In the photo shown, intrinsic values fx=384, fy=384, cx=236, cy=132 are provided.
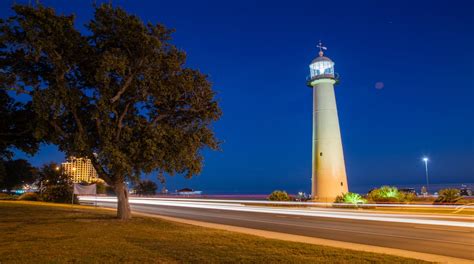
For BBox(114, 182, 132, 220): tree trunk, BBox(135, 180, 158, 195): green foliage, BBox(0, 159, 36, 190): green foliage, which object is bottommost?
BBox(135, 180, 158, 195): green foliage

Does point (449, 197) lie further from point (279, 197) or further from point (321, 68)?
point (321, 68)

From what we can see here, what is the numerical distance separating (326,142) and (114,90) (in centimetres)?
2373

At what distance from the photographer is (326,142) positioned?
122 ft

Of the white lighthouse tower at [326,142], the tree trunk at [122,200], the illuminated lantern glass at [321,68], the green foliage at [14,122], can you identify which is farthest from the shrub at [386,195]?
the green foliage at [14,122]

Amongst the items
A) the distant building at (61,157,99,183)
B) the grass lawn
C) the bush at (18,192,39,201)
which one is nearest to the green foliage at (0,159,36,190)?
the distant building at (61,157,99,183)

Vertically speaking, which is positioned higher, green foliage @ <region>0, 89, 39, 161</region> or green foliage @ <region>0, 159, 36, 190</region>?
green foliage @ <region>0, 89, 39, 161</region>

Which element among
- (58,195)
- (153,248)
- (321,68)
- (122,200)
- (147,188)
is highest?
(321,68)

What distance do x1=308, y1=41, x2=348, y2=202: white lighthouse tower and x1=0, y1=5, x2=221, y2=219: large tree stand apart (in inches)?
757

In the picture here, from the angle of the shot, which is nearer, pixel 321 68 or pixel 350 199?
pixel 350 199

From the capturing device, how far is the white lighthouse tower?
36.6 metres

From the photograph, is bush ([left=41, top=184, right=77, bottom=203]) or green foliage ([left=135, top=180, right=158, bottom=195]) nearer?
bush ([left=41, top=184, right=77, bottom=203])

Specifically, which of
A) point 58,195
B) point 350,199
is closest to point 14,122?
point 58,195

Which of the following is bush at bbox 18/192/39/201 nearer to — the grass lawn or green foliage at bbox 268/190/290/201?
green foliage at bbox 268/190/290/201

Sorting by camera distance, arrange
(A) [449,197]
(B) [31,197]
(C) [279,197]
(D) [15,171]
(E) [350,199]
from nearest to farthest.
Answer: (A) [449,197] → (E) [350,199] → (C) [279,197] → (B) [31,197] → (D) [15,171]
